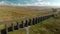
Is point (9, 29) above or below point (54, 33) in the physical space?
above

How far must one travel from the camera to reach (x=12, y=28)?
20.6 metres

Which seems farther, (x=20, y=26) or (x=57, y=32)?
(x=57, y=32)

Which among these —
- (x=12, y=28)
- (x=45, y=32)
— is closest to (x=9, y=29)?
(x=12, y=28)

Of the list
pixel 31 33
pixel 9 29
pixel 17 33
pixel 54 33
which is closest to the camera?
pixel 9 29

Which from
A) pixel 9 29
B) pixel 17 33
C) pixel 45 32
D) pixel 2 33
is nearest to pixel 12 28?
pixel 9 29

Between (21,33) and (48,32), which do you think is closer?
(21,33)

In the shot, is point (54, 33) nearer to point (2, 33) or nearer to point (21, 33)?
point (21, 33)

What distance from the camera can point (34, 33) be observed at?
2756cm

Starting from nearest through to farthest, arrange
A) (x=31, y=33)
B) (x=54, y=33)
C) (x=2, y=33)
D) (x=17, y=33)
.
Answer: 1. (x=2, y=33)
2. (x=17, y=33)
3. (x=31, y=33)
4. (x=54, y=33)

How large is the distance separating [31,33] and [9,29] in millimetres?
7075

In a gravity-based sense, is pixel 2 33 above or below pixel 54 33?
above

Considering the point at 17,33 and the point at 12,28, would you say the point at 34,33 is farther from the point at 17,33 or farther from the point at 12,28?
the point at 12,28

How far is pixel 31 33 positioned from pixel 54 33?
3524 mm

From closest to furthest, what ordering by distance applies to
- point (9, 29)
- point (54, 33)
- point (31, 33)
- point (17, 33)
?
point (9, 29), point (17, 33), point (31, 33), point (54, 33)
